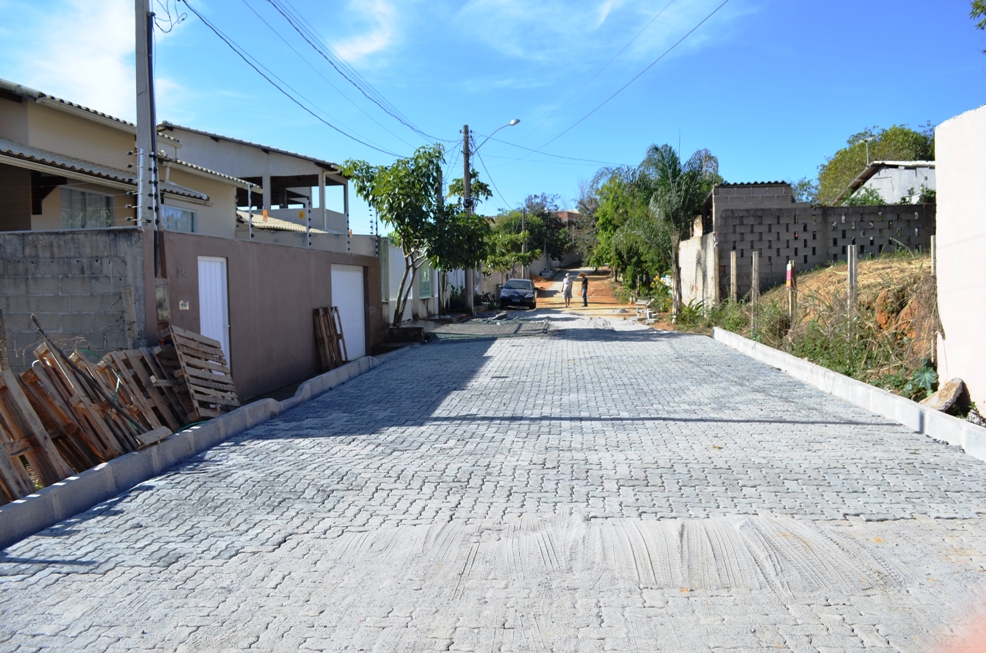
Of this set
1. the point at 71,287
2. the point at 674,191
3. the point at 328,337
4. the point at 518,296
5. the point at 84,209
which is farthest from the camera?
the point at 518,296

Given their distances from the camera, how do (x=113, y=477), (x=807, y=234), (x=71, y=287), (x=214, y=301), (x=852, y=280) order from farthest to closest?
1. (x=807, y=234)
2. (x=852, y=280)
3. (x=214, y=301)
4. (x=71, y=287)
5. (x=113, y=477)

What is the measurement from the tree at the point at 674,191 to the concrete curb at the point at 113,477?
57.1 ft

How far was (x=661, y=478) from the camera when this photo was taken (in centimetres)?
633

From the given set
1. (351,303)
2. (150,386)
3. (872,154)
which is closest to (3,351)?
(150,386)

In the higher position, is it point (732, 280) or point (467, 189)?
point (467, 189)

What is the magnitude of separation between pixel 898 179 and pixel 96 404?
2642 cm

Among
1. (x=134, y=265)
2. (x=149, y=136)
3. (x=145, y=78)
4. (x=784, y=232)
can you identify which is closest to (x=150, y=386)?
(x=134, y=265)

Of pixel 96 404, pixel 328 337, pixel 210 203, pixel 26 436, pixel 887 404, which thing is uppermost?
pixel 210 203

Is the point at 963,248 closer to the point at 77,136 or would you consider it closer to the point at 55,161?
the point at 55,161

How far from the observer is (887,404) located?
28.4 feet

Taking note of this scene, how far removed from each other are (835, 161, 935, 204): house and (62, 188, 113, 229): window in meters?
20.7

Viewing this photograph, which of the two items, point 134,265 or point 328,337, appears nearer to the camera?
point 134,265

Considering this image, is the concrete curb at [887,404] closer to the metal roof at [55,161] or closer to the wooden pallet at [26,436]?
the wooden pallet at [26,436]

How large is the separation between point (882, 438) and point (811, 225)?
12941mm
